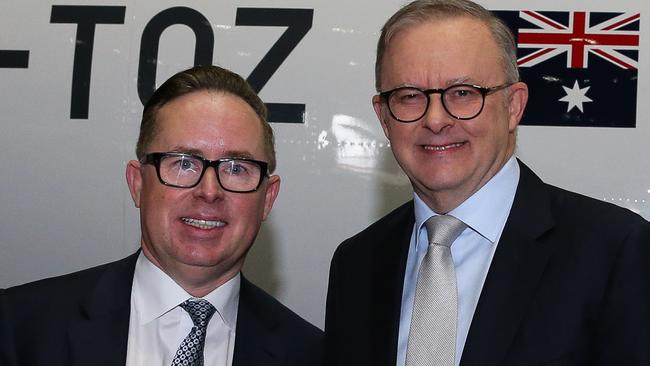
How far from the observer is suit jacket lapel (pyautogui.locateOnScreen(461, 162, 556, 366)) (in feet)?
7.34

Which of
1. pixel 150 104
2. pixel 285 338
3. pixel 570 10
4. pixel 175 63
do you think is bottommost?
pixel 285 338

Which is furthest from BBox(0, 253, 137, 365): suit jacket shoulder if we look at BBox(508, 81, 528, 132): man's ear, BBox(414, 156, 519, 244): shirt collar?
BBox(508, 81, 528, 132): man's ear

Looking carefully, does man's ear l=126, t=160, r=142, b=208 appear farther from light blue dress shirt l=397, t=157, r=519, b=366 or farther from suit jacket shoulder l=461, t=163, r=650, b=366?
suit jacket shoulder l=461, t=163, r=650, b=366

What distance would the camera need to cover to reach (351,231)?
3908 mm

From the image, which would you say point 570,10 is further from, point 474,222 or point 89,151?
point 89,151

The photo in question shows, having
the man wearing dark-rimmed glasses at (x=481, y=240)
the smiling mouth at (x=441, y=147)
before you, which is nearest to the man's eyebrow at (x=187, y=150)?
the man wearing dark-rimmed glasses at (x=481, y=240)

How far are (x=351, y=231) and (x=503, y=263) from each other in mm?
1613

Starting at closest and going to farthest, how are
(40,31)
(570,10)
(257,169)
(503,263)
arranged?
1. (503,263)
2. (257,169)
3. (570,10)
4. (40,31)

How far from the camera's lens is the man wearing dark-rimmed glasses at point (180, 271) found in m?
2.42

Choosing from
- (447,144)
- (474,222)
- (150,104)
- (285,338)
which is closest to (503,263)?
(474,222)

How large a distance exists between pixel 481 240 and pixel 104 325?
3.32 feet

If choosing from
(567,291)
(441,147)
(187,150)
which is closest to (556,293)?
(567,291)

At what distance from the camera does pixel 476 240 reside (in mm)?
2430

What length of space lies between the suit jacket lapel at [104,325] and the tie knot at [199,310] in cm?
16
